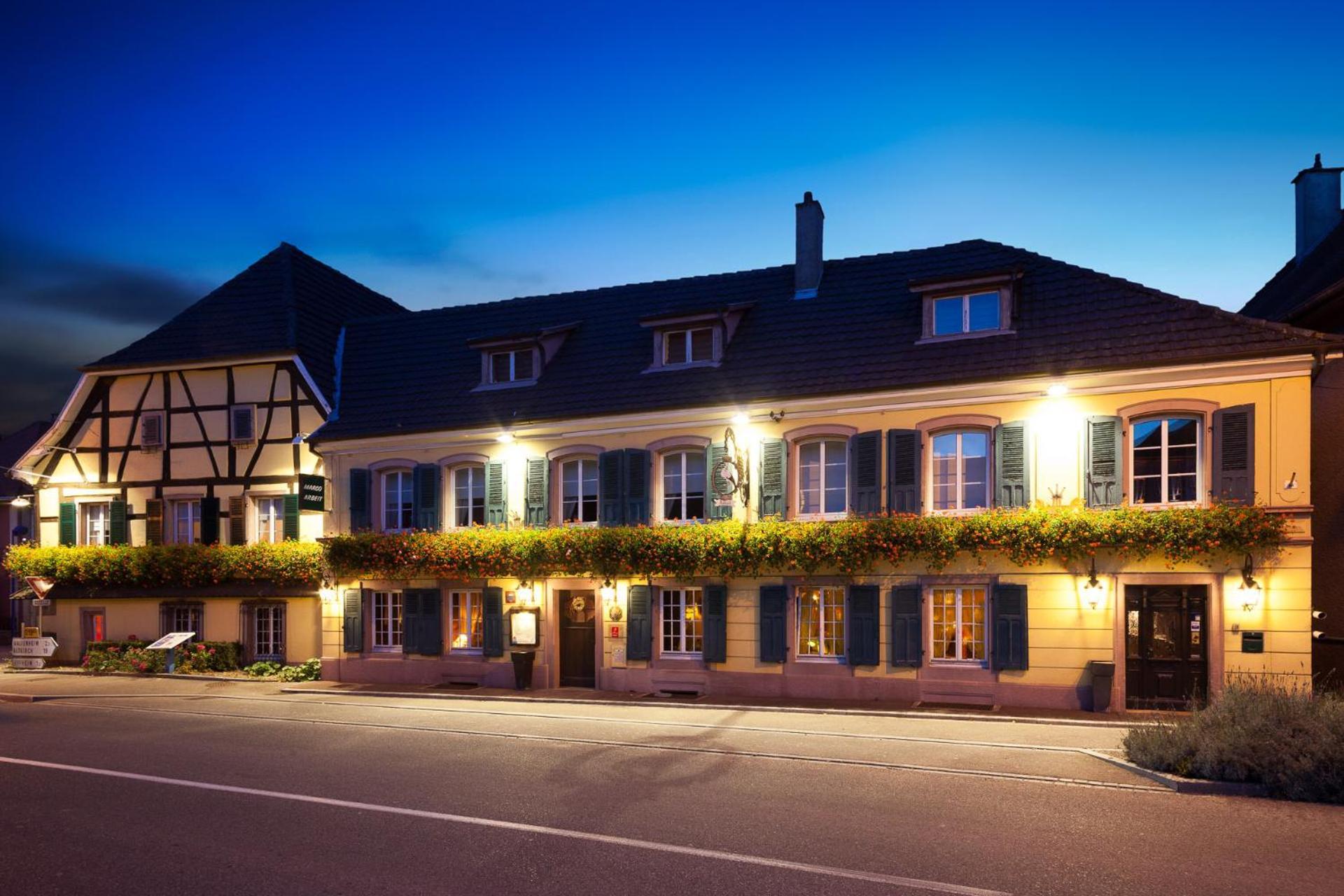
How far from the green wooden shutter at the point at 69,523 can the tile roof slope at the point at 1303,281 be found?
30717 mm

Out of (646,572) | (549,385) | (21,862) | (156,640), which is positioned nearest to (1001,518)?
(646,572)

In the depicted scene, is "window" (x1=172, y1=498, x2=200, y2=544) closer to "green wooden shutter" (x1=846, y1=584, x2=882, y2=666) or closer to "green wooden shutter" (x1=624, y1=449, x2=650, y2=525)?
"green wooden shutter" (x1=624, y1=449, x2=650, y2=525)

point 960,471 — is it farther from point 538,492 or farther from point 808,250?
point 538,492

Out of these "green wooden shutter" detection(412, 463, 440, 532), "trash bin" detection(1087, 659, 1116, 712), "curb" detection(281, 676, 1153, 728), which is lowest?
"curb" detection(281, 676, 1153, 728)

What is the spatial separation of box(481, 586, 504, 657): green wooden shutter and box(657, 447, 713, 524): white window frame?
14.1 feet

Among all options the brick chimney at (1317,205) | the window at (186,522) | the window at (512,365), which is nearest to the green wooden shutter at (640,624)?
the window at (512,365)

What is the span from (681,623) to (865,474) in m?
5.13

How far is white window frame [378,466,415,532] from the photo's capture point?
2286 centimetres

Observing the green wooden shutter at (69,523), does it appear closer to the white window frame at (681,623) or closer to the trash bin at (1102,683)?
the white window frame at (681,623)

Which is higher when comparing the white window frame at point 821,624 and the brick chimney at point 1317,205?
the brick chimney at point 1317,205

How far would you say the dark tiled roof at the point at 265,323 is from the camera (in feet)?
82.8

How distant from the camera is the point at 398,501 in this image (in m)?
23.1

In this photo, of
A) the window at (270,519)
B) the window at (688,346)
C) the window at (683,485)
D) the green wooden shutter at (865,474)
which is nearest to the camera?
the green wooden shutter at (865,474)

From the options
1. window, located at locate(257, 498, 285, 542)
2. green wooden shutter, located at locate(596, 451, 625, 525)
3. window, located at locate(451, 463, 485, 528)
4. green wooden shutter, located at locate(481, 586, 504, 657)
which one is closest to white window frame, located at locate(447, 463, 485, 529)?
window, located at locate(451, 463, 485, 528)
